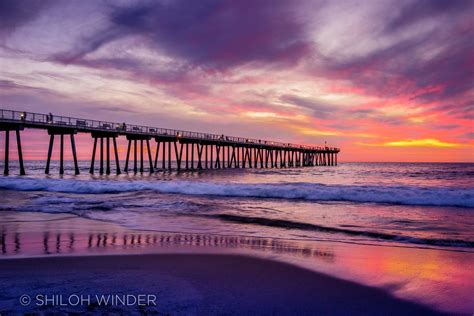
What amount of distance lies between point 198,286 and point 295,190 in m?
12.9

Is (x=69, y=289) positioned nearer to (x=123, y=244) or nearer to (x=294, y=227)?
(x=123, y=244)

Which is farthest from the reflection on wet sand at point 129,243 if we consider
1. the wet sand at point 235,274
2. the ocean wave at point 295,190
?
the ocean wave at point 295,190

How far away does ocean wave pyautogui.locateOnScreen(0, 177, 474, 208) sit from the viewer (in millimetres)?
13945

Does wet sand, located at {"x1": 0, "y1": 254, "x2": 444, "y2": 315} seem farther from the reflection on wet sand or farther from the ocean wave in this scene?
the ocean wave

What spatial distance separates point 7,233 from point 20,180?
53.7 ft

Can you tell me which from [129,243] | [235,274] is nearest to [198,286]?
[235,274]

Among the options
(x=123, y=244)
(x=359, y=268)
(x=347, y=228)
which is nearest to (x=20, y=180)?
(x=123, y=244)

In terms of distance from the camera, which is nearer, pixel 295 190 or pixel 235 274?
pixel 235 274

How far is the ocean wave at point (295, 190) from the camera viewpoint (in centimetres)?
1395

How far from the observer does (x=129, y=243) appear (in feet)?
19.3

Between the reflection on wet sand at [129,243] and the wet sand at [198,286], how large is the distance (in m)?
0.67

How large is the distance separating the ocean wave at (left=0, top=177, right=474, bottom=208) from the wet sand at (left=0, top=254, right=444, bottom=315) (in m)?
11.0

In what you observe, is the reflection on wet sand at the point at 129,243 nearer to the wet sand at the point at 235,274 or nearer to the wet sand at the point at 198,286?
the wet sand at the point at 235,274

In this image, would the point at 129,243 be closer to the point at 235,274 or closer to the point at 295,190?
the point at 235,274
